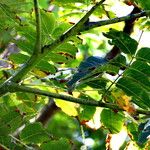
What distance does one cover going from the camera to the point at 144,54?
3.72ft

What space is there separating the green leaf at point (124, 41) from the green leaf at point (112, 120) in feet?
1.11

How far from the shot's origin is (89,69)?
1.12m

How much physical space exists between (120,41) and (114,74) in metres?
0.10

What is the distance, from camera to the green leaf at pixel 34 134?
56.2 inches

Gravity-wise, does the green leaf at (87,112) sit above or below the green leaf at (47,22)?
below

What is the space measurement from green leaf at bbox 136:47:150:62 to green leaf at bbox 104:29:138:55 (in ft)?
0.06

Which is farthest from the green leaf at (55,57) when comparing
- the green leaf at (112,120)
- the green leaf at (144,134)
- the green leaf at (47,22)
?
the green leaf at (144,134)

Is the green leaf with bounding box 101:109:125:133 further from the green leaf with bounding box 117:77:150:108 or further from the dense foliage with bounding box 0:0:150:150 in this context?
the green leaf with bounding box 117:77:150:108

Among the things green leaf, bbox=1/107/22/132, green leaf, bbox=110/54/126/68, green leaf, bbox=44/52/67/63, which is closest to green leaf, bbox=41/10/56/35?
green leaf, bbox=44/52/67/63

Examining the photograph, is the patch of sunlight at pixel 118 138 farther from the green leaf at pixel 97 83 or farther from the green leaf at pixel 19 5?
the green leaf at pixel 19 5

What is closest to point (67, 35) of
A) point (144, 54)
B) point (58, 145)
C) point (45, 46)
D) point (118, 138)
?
point (45, 46)

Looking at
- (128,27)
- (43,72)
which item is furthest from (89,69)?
(128,27)

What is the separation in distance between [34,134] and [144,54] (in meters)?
0.47

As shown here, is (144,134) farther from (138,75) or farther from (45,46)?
(45,46)
